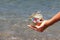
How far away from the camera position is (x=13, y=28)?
641 cm

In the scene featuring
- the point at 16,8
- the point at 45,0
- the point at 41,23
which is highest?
the point at 41,23

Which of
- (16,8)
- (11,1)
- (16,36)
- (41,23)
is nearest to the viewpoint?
(41,23)

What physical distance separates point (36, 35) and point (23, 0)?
236 inches

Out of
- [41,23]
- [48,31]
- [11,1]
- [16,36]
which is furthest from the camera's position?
[11,1]

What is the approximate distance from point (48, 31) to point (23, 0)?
222 inches

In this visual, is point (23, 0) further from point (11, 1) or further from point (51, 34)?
point (51, 34)

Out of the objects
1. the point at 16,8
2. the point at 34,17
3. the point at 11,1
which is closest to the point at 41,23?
the point at 34,17

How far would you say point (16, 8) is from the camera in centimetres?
962

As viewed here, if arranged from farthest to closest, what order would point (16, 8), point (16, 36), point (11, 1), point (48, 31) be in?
point (11, 1) → point (16, 8) → point (48, 31) → point (16, 36)

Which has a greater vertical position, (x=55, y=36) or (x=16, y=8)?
(x=55, y=36)

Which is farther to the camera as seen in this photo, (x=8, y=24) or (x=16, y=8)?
(x=16, y=8)

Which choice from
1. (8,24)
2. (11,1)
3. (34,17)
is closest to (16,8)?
(11,1)

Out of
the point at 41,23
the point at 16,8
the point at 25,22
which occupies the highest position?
the point at 41,23

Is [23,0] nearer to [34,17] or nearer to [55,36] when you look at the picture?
[55,36]
